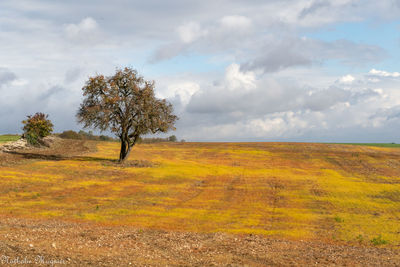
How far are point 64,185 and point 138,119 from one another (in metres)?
20.6

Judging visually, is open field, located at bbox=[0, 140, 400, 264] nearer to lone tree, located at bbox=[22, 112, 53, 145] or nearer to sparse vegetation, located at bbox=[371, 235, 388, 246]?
sparse vegetation, located at bbox=[371, 235, 388, 246]

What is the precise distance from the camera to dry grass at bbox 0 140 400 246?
91.0ft

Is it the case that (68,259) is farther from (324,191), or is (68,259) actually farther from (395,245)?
(324,191)

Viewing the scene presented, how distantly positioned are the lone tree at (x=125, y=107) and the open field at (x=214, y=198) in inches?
234

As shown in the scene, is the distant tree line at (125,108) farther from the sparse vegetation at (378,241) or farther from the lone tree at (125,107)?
the sparse vegetation at (378,241)

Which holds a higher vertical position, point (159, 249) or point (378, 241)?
point (159, 249)

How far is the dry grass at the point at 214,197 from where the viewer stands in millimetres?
27734

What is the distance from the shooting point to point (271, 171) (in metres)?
59.2

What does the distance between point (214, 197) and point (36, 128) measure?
189ft

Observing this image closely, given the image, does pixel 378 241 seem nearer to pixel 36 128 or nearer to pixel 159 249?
pixel 159 249

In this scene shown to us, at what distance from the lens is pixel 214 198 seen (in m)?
38.2

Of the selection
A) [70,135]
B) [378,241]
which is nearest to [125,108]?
[378,241]

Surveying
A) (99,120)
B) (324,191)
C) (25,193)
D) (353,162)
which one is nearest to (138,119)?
(99,120)

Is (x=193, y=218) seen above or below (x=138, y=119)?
below
